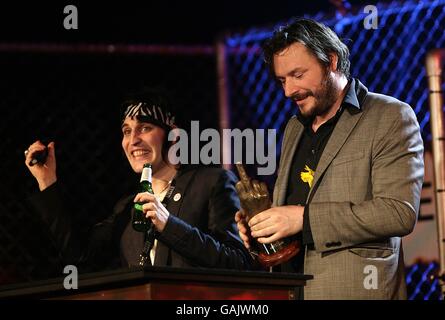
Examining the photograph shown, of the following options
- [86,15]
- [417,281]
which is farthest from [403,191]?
[86,15]

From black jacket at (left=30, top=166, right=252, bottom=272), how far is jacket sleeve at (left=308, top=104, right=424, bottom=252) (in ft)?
2.05

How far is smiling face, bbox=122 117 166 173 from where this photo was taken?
3244mm

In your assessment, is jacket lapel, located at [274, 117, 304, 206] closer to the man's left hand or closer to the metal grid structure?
the man's left hand

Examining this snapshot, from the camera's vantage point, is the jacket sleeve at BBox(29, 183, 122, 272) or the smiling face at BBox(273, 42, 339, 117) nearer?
the smiling face at BBox(273, 42, 339, 117)

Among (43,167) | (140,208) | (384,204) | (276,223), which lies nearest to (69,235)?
(43,167)

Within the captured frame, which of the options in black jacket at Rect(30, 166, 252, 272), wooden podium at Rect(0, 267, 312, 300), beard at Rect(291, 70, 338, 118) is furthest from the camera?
black jacket at Rect(30, 166, 252, 272)

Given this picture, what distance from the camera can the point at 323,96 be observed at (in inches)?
106

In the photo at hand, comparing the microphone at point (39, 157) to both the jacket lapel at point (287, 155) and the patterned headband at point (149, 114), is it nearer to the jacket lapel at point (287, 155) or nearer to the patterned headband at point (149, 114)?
the patterned headband at point (149, 114)

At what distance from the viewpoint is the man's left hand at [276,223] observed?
8.02ft

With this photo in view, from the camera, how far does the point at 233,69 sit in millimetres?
4195

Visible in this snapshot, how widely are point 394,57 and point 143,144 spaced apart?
1.22 metres

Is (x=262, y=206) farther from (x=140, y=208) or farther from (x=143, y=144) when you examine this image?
(x=143, y=144)

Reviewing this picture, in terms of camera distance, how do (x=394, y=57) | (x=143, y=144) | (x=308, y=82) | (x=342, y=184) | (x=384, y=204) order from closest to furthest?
(x=384, y=204) → (x=342, y=184) → (x=308, y=82) → (x=143, y=144) → (x=394, y=57)

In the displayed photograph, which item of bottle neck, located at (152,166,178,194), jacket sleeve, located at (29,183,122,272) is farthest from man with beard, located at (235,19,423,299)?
jacket sleeve, located at (29,183,122,272)
